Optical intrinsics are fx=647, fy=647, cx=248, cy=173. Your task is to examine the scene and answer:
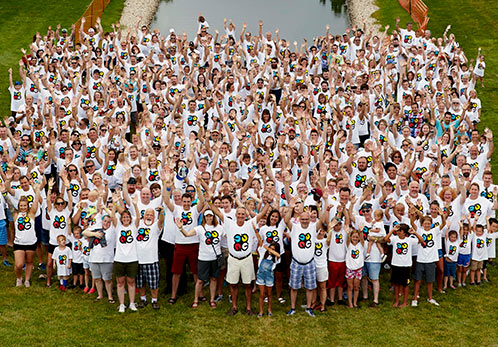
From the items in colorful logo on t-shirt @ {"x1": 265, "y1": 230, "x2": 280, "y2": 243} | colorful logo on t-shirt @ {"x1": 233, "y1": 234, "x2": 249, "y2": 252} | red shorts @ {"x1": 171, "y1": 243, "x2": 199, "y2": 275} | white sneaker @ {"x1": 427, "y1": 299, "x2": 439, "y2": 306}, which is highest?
colorful logo on t-shirt @ {"x1": 265, "y1": 230, "x2": 280, "y2": 243}

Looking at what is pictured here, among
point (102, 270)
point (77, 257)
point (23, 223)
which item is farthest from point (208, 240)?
point (23, 223)

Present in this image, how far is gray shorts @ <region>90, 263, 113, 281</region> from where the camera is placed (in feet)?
37.5

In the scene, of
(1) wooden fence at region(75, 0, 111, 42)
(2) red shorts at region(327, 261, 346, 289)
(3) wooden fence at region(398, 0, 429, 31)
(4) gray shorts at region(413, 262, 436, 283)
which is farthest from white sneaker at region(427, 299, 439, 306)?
(1) wooden fence at region(75, 0, 111, 42)

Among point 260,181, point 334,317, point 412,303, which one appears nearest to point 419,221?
point 412,303

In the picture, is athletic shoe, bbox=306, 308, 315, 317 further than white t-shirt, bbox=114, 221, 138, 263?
Yes

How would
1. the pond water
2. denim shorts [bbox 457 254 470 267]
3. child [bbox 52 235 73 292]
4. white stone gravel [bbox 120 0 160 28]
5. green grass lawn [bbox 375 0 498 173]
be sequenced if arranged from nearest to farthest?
1. child [bbox 52 235 73 292]
2. denim shorts [bbox 457 254 470 267]
3. green grass lawn [bbox 375 0 498 173]
4. white stone gravel [bbox 120 0 160 28]
5. the pond water

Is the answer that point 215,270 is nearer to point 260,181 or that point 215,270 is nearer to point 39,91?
point 260,181

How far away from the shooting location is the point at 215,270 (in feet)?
37.7

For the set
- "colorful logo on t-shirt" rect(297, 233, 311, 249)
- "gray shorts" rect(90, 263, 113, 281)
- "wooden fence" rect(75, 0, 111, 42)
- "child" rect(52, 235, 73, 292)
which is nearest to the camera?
"colorful logo on t-shirt" rect(297, 233, 311, 249)

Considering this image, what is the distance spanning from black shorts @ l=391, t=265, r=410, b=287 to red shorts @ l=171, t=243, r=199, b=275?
355 centimetres

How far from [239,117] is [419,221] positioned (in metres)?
6.14

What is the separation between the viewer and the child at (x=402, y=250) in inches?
451

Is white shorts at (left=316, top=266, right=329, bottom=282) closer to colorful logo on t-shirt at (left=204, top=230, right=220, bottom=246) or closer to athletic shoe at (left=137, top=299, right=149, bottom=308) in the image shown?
colorful logo on t-shirt at (left=204, top=230, right=220, bottom=246)

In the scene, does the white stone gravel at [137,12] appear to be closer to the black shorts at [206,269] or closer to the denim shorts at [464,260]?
the black shorts at [206,269]
